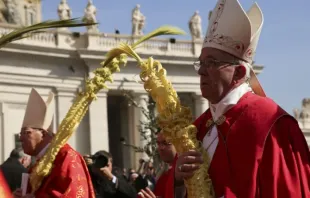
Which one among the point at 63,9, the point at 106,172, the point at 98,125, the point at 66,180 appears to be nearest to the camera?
the point at 66,180

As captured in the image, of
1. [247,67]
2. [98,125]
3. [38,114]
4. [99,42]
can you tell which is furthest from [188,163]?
[99,42]

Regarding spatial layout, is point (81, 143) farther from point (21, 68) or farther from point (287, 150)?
point (287, 150)

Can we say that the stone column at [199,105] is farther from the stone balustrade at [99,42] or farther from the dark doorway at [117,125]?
the dark doorway at [117,125]

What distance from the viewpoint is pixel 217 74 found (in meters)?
3.49

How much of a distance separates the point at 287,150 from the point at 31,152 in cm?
349

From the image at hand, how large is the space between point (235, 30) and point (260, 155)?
0.66m

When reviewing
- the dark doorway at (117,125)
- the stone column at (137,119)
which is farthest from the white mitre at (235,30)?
the dark doorway at (117,125)

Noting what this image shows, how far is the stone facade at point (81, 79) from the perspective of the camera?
29391 millimetres

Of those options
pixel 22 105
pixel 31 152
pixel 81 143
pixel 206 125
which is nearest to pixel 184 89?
pixel 81 143

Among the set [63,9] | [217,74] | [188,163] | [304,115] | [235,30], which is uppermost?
[63,9]

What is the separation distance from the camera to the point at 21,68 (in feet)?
97.5

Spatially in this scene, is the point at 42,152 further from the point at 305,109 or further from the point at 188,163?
the point at 305,109

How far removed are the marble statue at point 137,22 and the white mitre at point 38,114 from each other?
2703 cm

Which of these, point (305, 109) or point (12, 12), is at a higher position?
point (12, 12)
